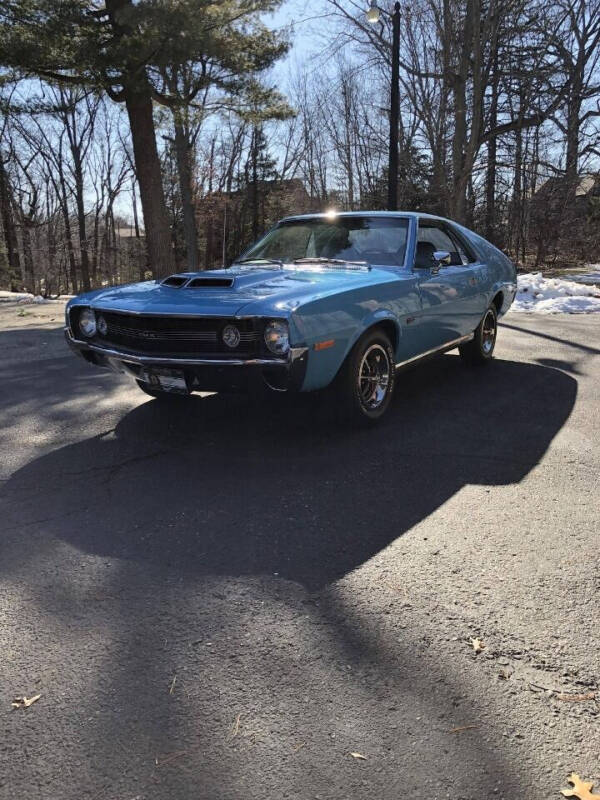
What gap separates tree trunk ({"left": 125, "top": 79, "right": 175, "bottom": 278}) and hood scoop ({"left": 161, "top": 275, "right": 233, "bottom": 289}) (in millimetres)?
10789

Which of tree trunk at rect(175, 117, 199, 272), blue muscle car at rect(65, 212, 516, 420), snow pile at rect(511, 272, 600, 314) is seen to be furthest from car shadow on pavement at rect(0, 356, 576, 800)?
tree trunk at rect(175, 117, 199, 272)

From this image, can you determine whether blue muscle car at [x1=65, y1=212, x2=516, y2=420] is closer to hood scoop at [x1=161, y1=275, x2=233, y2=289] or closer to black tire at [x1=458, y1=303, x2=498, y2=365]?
hood scoop at [x1=161, y1=275, x2=233, y2=289]

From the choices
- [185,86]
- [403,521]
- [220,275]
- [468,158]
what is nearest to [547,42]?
[468,158]

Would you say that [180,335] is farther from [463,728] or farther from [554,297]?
[554,297]

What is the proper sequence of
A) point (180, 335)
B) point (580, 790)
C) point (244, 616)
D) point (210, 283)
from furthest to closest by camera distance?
point (210, 283), point (180, 335), point (244, 616), point (580, 790)

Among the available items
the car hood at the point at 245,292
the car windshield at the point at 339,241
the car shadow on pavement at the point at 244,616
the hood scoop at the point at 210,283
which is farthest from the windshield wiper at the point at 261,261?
the car shadow on pavement at the point at 244,616

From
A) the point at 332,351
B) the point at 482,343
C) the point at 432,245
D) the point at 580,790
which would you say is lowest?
the point at 580,790

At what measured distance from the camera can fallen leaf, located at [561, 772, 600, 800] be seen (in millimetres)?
1645

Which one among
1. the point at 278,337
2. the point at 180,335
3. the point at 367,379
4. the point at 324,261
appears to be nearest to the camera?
the point at 278,337

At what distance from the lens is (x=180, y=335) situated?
4.11 metres

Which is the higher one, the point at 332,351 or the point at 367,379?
the point at 332,351

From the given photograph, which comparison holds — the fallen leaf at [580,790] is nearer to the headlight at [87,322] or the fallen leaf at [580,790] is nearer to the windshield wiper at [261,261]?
the headlight at [87,322]

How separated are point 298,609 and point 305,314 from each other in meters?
1.96

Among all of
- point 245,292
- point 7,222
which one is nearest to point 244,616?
point 245,292
